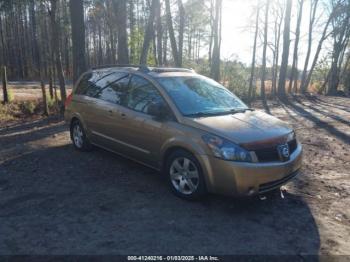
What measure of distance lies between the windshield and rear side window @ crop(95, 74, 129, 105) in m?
0.84

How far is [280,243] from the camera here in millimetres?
3740

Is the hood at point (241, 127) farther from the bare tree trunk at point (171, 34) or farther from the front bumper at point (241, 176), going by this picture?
the bare tree trunk at point (171, 34)

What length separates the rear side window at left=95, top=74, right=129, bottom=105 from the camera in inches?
233

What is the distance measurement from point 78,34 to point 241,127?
8521 mm

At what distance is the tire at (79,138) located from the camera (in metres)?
6.99

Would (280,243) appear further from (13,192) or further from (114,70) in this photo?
(114,70)

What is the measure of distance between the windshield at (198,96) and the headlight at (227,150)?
2.46ft

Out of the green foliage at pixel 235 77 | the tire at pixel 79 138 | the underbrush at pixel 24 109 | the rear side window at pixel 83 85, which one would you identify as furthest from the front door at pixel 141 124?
the green foliage at pixel 235 77

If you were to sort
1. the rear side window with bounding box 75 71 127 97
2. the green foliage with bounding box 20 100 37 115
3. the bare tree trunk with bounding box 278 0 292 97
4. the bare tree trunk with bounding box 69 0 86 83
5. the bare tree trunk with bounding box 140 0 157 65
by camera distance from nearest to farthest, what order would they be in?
the rear side window with bounding box 75 71 127 97, the bare tree trunk with bounding box 69 0 86 83, the green foliage with bounding box 20 100 37 115, the bare tree trunk with bounding box 140 0 157 65, the bare tree trunk with bounding box 278 0 292 97

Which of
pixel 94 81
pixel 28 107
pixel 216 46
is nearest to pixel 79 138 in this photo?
pixel 94 81

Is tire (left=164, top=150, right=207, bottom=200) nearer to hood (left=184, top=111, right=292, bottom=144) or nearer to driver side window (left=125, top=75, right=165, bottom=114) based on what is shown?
hood (left=184, top=111, right=292, bottom=144)

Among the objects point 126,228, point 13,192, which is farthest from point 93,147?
point 126,228

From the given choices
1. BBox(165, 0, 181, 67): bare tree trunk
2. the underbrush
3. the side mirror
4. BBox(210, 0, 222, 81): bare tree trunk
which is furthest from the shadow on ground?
BBox(210, 0, 222, 81): bare tree trunk

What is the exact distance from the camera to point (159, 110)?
5.02m
